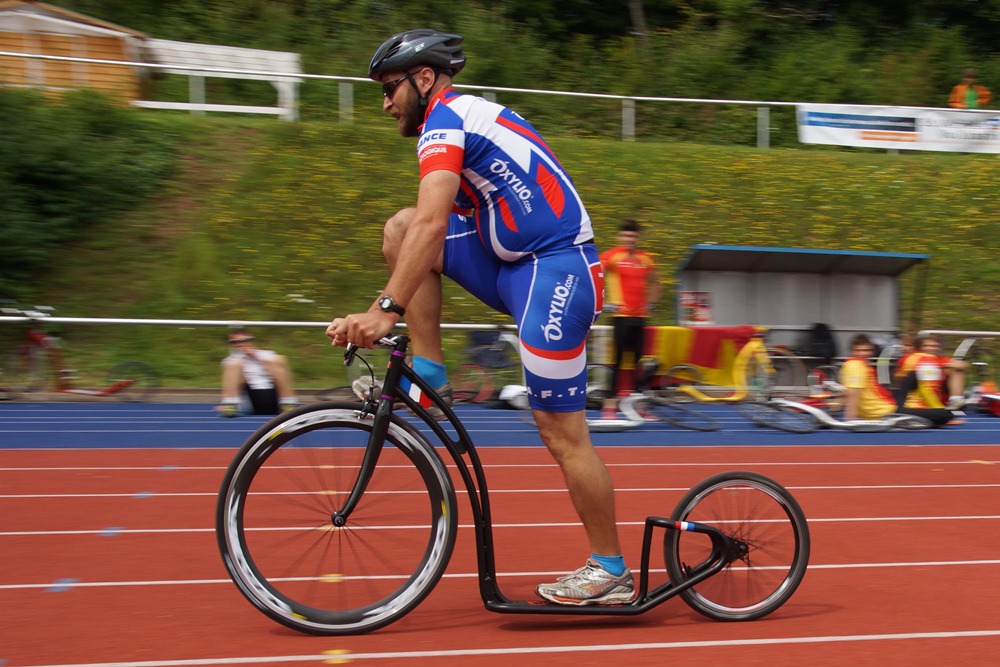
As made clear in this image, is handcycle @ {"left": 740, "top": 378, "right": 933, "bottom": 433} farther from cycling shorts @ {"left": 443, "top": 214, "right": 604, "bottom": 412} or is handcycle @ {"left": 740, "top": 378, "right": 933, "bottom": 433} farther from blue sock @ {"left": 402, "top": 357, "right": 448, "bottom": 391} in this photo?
blue sock @ {"left": 402, "top": 357, "right": 448, "bottom": 391}

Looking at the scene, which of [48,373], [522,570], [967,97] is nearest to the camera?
[522,570]

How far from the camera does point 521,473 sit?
7.34 meters

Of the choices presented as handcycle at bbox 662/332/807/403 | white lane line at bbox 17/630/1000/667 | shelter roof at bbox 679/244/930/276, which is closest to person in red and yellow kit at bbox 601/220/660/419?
handcycle at bbox 662/332/807/403

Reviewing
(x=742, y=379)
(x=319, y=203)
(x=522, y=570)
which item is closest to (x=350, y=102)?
(x=319, y=203)

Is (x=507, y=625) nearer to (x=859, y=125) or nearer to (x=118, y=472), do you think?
(x=118, y=472)

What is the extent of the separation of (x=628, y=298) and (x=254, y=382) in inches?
151

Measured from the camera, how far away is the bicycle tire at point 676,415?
405 inches

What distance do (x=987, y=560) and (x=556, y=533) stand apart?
203cm

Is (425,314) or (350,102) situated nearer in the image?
(425,314)

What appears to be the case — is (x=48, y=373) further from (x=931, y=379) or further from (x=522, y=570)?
(x=931, y=379)

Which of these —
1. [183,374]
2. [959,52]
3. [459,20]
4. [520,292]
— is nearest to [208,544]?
[520,292]

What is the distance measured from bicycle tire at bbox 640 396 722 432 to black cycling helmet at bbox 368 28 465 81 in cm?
712

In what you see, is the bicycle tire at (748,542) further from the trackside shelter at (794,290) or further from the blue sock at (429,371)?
the trackside shelter at (794,290)

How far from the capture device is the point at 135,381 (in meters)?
12.2
